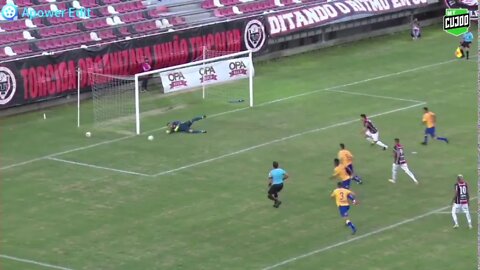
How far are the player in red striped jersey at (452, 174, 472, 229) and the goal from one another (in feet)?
50.3

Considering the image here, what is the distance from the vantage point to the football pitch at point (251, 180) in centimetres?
3338

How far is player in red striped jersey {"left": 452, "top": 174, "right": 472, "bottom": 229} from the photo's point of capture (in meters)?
34.1

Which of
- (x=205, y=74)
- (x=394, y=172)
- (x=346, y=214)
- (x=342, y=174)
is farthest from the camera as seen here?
(x=205, y=74)

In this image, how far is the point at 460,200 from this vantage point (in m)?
34.4

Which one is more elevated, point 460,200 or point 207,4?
point 207,4

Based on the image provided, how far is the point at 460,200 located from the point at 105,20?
25599mm

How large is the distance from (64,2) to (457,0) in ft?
70.1

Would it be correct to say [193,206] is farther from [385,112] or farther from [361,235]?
[385,112]

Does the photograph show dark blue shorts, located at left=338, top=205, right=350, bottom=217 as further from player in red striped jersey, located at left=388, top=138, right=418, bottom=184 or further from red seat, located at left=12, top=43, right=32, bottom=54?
red seat, located at left=12, top=43, right=32, bottom=54

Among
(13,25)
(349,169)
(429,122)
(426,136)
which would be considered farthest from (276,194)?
(13,25)

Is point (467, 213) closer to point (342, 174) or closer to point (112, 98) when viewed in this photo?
point (342, 174)

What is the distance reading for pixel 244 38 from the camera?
5644cm

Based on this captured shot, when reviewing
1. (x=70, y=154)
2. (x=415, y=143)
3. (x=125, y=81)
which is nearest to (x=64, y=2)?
(x=125, y=81)

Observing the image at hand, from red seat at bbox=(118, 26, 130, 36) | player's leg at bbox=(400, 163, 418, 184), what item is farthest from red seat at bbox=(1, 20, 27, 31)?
player's leg at bbox=(400, 163, 418, 184)
